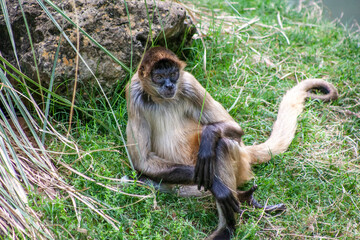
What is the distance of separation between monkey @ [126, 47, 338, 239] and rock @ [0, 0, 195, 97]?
0.66m

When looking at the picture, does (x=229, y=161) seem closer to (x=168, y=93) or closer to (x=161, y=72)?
(x=168, y=93)

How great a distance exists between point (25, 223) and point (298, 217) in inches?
93.2

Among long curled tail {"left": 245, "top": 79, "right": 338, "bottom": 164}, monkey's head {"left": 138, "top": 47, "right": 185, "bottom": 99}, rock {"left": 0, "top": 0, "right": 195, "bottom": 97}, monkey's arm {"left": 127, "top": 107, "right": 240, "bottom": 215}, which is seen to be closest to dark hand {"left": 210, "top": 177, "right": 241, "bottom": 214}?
monkey's arm {"left": 127, "top": 107, "right": 240, "bottom": 215}

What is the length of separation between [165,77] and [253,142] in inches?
58.1

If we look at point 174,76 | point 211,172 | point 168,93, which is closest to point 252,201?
point 211,172

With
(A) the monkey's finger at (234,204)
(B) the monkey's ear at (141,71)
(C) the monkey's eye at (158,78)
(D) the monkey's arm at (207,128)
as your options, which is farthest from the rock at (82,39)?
(A) the monkey's finger at (234,204)

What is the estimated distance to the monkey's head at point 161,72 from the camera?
4.11 metres

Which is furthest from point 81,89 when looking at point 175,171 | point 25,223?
point 25,223

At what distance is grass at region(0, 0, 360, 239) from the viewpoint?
12.6ft

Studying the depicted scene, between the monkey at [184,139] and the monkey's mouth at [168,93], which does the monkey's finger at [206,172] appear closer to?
the monkey at [184,139]

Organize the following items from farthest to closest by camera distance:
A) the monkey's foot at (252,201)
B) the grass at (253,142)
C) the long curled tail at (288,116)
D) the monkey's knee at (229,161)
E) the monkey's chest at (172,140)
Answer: the long curled tail at (288,116) → the monkey's chest at (172,140) → the monkey's foot at (252,201) → the monkey's knee at (229,161) → the grass at (253,142)

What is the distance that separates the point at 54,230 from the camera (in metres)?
3.45

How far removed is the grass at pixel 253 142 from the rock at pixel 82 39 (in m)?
0.29

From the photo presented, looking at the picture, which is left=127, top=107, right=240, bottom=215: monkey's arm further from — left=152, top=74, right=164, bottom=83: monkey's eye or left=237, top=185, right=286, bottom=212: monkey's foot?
left=237, top=185, right=286, bottom=212: monkey's foot
